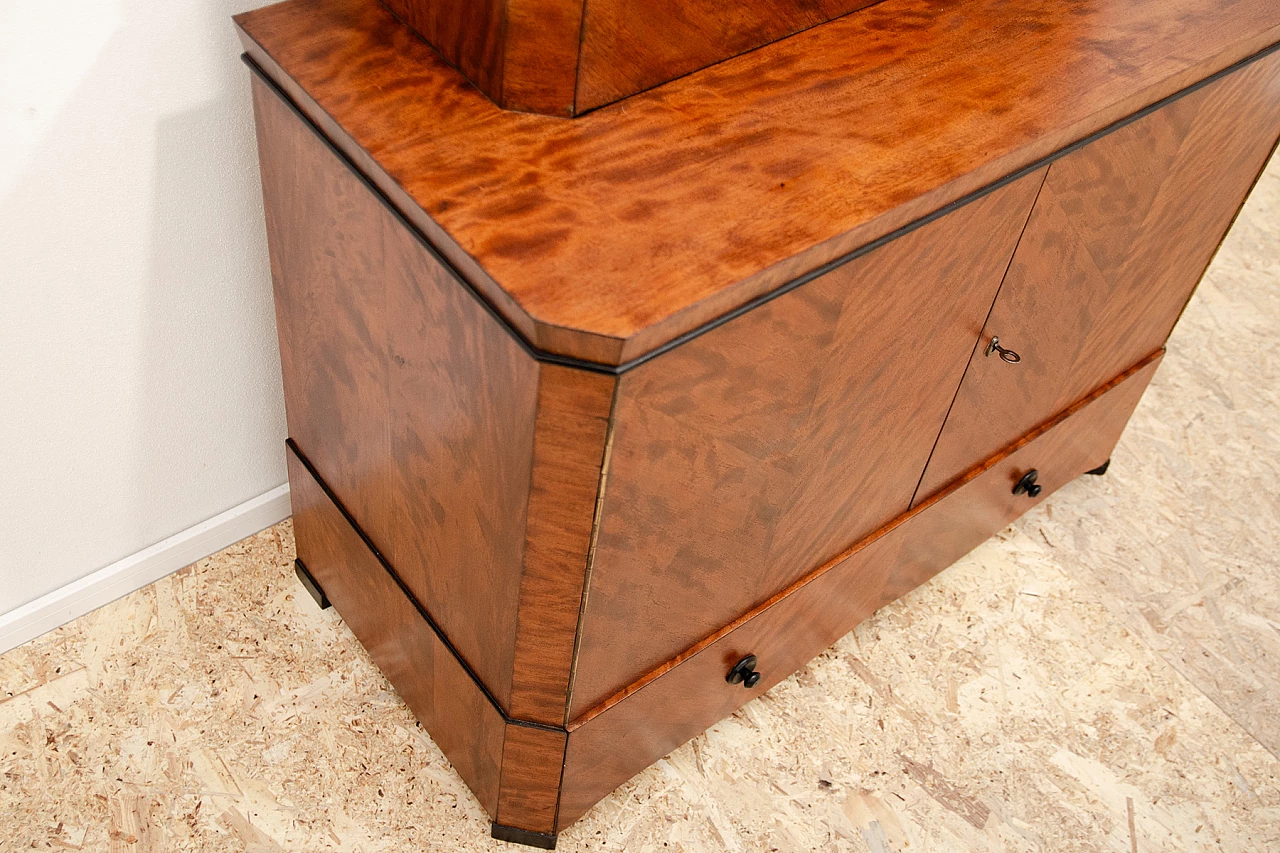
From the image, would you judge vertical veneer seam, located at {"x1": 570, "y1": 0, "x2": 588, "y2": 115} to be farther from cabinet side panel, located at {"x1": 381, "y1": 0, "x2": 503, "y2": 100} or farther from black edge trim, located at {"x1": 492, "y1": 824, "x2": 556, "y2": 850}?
black edge trim, located at {"x1": 492, "y1": 824, "x2": 556, "y2": 850}

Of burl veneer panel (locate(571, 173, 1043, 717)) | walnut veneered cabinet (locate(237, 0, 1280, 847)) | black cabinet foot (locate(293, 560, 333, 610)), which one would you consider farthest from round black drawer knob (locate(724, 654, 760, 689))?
black cabinet foot (locate(293, 560, 333, 610))

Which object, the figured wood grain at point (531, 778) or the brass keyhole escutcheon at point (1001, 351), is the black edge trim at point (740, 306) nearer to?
the brass keyhole escutcheon at point (1001, 351)

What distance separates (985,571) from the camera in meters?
1.86

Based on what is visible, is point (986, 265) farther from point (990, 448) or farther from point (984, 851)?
point (984, 851)

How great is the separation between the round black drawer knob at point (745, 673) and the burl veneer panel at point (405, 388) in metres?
0.34

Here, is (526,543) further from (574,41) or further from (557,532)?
(574,41)

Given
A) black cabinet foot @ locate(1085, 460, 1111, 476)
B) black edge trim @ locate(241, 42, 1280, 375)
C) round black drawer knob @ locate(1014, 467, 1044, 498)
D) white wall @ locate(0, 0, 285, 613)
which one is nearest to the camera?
black edge trim @ locate(241, 42, 1280, 375)

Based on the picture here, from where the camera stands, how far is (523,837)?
56.7 inches

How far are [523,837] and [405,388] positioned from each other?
0.61 meters

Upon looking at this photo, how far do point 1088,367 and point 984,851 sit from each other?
0.69m

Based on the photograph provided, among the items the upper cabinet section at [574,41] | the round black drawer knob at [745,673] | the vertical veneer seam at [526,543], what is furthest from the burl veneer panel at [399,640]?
the upper cabinet section at [574,41]

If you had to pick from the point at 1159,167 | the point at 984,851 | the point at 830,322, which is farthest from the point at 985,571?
the point at 830,322

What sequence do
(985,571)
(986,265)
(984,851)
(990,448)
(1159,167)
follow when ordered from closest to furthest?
(986,265) → (1159,167) → (984,851) → (990,448) → (985,571)

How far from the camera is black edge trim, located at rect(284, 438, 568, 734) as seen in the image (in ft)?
4.20
